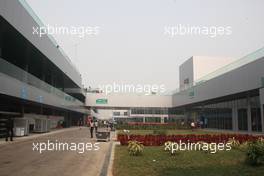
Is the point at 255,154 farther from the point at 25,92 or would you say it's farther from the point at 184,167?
the point at 25,92

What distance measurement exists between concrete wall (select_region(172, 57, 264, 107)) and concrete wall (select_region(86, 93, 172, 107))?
A: 20.7 metres

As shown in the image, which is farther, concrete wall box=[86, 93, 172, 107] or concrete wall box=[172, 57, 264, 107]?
concrete wall box=[86, 93, 172, 107]

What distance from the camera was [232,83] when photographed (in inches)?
1650

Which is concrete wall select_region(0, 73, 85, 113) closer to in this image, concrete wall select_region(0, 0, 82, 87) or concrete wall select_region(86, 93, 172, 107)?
concrete wall select_region(0, 0, 82, 87)

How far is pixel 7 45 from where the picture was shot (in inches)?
1288

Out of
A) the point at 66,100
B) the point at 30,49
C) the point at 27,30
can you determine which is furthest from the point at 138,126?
the point at 27,30

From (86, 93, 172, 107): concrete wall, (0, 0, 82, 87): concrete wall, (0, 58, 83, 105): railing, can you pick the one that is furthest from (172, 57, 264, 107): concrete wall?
(0, 58, 83, 105): railing

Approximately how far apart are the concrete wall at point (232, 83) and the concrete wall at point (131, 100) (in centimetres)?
2071

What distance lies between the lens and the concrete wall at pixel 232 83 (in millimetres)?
35281

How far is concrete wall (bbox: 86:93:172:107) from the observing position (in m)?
81.9

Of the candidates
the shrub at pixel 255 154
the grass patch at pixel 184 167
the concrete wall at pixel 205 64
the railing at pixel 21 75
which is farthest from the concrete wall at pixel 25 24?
the concrete wall at pixel 205 64

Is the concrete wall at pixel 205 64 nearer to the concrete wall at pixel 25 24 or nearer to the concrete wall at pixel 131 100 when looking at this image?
the concrete wall at pixel 131 100

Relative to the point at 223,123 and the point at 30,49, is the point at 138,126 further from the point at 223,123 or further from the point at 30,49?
the point at 30,49

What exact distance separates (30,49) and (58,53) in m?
12.2
